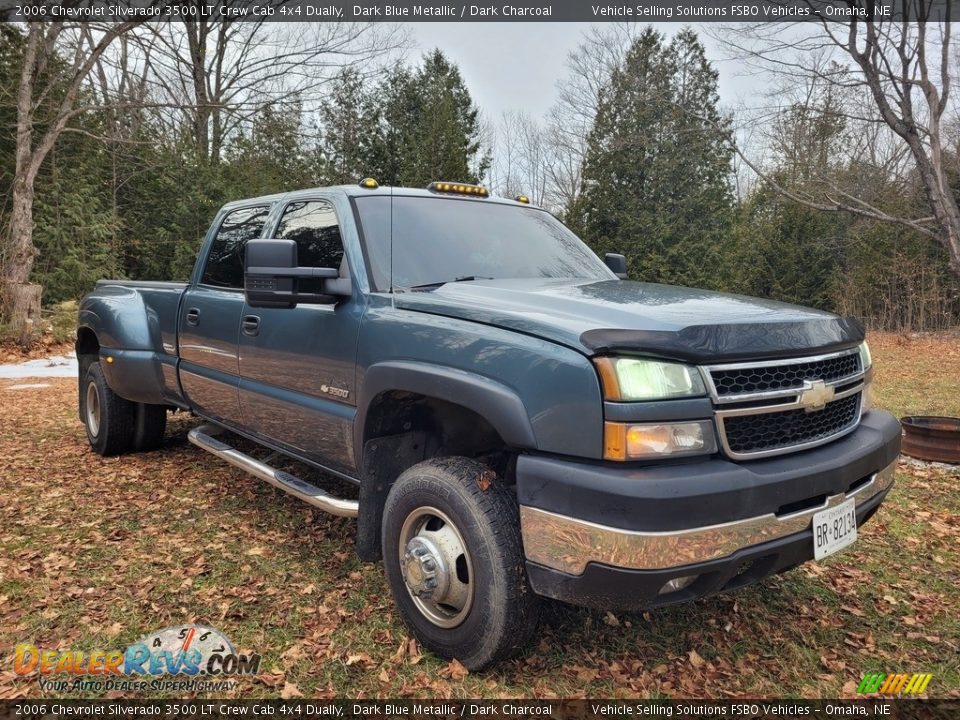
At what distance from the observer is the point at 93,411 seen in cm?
541

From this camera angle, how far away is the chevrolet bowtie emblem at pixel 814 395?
2.25 m

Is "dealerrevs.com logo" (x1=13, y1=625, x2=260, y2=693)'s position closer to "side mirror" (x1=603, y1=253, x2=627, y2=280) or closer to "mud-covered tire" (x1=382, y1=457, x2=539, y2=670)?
"mud-covered tire" (x1=382, y1=457, x2=539, y2=670)

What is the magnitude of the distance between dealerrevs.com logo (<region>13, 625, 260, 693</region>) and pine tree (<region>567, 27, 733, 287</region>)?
56.5 ft

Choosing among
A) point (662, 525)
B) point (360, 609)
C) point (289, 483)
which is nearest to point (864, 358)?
point (662, 525)

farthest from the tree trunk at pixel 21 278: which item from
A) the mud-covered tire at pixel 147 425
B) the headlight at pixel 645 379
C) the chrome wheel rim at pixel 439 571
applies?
the headlight at pixel 645 379

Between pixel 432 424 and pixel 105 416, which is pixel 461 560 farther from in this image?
pixel 105 416

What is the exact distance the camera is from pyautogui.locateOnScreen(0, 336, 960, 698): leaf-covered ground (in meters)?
2.48

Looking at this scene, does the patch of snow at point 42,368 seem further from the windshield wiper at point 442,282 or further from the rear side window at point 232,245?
the windshield wiper at point 442,282


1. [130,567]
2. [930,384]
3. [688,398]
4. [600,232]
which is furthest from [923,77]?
[130,567]

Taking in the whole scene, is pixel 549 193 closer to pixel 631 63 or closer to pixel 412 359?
pixel 631 63

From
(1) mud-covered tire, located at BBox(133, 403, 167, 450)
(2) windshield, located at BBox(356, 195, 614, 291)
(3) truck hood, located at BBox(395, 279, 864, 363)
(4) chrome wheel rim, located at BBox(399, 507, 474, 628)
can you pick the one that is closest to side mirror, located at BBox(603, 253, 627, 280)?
(2) windshield, located at BBox(356, 195, 614, 291)

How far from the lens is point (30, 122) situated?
13.0 metres

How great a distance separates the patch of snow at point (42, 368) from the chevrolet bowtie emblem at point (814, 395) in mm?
10785

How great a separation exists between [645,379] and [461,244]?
1593mm
